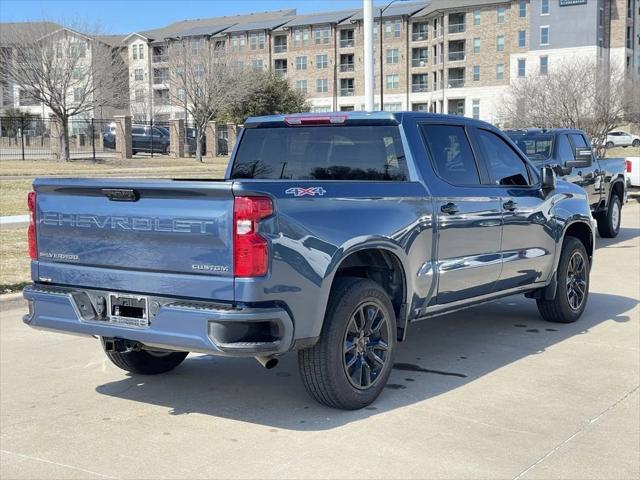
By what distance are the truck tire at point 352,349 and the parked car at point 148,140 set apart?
4636 centimetres

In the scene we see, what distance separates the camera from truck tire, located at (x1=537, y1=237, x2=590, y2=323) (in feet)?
26.2

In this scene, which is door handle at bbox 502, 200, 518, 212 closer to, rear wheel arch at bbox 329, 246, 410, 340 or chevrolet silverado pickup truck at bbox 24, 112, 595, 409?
chevrolet silverado pickup truck at bbox 24, 112, 595, 409

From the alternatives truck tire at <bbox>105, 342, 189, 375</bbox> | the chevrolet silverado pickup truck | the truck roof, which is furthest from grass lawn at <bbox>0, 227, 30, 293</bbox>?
the truck roof

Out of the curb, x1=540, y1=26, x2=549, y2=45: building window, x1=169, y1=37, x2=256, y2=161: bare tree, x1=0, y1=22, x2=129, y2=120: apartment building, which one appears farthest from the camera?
x1=540, y1=26, x2=549, y2=45: building window

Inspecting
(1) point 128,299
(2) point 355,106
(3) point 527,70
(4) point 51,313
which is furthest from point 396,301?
(2) point 355,106

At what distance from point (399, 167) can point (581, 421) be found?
86.1 inches

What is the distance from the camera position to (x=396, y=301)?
5949mm

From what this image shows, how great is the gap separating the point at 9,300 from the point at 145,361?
3380mm

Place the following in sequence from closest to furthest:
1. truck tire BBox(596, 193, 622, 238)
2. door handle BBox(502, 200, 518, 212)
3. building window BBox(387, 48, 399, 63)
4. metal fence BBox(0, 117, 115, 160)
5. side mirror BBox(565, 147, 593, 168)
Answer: door handle BBox(502, 200, 518, 212), side mirror BBox(565, 147, 593, 168), truck tire BBox(596, 193, 622, 238), metal fence BBox(0, 117, 115, 160), building window BBox(387, 48, 399, 63)

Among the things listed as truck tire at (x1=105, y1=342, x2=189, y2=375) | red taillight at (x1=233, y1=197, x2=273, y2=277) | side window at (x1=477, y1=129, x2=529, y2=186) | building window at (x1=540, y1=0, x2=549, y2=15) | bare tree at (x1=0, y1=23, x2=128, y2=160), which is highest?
building window at (x1=540, y1=0, x2=549, y2=15)

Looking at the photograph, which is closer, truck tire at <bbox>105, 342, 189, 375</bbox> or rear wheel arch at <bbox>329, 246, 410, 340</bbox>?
rear wheel arch at <bbox>329, 246, 410, 340</bbox>

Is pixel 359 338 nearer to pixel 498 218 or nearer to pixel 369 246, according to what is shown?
pixel 369 246

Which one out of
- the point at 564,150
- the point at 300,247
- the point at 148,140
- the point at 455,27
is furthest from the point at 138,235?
the point at 455,27

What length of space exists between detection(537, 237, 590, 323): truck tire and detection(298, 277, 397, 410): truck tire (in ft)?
9.47
